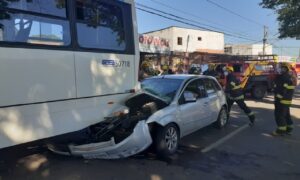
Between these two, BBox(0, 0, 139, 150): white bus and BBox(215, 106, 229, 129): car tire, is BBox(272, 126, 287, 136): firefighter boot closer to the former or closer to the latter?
BBox(215, 106, 229, 129): car tire

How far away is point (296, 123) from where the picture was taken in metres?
10.4

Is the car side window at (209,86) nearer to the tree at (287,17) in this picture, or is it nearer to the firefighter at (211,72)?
the firefighter at (211,72)

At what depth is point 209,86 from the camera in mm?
8711

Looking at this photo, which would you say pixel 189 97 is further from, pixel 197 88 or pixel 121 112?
pixel 121 112

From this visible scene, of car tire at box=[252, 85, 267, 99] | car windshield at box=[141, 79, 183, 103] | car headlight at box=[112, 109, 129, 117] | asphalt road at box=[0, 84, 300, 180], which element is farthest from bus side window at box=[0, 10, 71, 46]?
car tire at box=[252, 85, 267, 99]

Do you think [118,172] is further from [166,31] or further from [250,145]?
[166,31]

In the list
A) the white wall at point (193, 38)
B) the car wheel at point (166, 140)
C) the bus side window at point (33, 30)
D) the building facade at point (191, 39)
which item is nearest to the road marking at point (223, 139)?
the car wheel at point (166, 140)

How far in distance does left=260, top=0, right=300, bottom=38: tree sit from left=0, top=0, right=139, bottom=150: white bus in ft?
56.2

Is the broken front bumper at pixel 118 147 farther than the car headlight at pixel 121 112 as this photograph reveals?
No

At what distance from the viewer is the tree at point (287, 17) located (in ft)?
68.7

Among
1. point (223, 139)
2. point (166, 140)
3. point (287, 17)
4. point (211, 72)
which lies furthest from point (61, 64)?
point (287, 17)

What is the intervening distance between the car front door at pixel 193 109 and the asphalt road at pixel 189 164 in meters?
0.42

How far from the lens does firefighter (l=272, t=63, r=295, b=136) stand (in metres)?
8.57

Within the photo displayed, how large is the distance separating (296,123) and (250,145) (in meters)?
3.59
